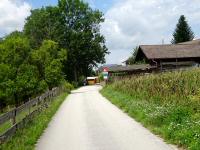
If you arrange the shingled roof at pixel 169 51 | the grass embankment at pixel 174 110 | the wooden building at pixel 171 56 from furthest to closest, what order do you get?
the wooden building at pixel 171 56, the shingled roof at pixel 169 51, the grass embankment at pixel 174 110

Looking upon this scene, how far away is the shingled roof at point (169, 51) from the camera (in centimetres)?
5934

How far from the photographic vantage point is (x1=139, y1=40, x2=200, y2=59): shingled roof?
59.3 m

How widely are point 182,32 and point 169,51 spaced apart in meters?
39.9

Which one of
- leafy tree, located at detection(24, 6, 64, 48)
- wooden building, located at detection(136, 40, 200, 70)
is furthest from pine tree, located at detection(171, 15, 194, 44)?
wooden building, located at detection(136, 40, 200, 70)

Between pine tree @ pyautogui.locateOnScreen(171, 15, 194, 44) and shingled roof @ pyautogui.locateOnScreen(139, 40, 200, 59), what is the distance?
115ft

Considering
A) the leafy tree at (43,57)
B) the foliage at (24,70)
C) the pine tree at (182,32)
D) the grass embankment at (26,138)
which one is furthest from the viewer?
Answer: the pine tree at (182,32)

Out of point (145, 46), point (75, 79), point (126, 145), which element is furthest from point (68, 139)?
point (75, 79)

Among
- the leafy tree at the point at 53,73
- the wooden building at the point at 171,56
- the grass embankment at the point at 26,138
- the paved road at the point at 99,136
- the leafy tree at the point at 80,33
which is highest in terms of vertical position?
the leafy tree at the point at 80,33

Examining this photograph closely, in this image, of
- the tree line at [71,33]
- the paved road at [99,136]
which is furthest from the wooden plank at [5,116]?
the tree line at [71,33]

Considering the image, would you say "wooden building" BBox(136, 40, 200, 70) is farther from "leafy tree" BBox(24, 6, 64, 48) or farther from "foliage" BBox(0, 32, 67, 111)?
"leafy tree" BBox(24, 6, 64, 48)

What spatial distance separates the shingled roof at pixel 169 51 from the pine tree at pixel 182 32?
1374 inches

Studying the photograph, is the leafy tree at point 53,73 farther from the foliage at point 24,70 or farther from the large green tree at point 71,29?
the large green tree at point 71,29

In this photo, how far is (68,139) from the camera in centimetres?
1396

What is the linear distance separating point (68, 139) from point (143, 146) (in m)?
2.91
